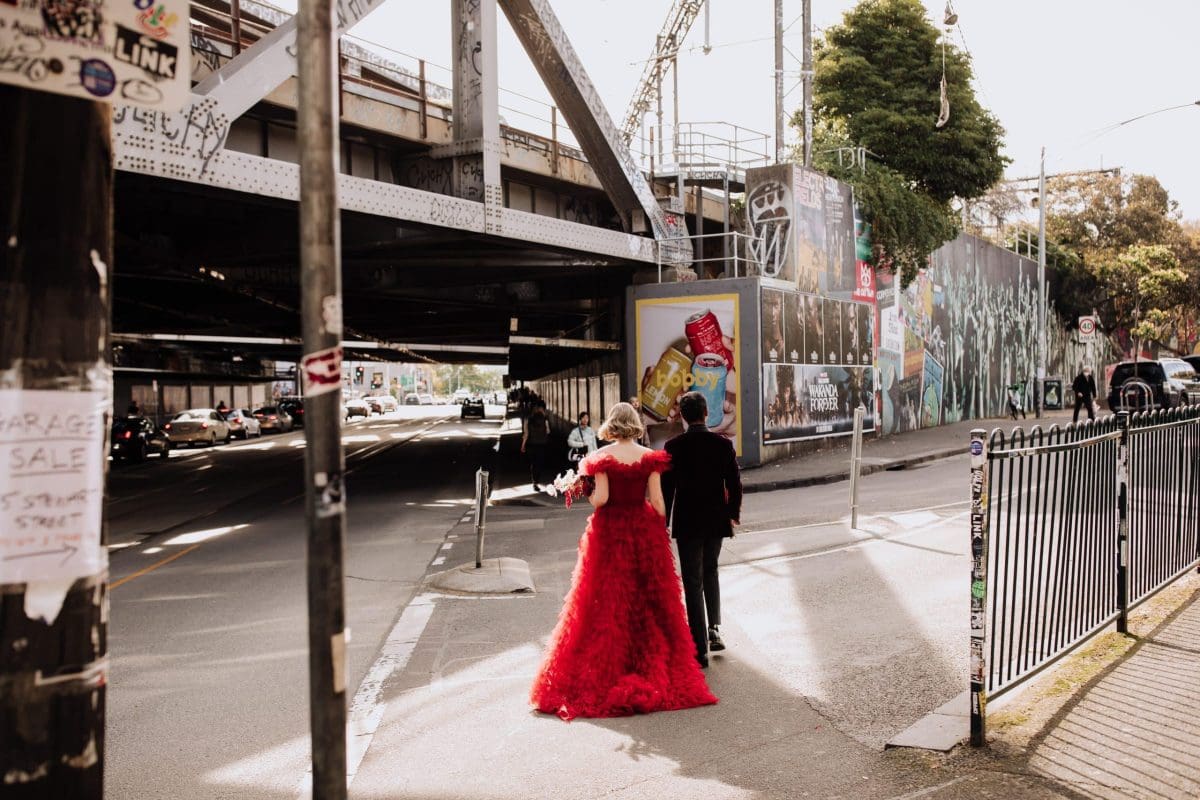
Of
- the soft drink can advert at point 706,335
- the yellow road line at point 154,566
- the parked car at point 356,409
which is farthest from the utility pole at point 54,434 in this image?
the parked car at point 356,409

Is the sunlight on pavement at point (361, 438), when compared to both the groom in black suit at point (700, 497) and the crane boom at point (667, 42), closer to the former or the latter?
the crane boom at point (667, 42)

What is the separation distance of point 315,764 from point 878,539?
10.6 m

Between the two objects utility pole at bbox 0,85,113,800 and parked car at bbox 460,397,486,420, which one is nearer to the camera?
utility pole at bbox 0,85,113,800

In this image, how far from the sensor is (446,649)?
8258 millimetres

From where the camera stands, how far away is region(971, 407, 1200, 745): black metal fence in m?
5.43

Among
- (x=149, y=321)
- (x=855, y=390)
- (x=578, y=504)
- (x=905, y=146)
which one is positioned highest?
(x=905, y=146)

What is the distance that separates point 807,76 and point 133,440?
24.3m

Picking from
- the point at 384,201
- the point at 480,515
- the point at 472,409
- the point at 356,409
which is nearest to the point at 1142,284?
the point at 384,201

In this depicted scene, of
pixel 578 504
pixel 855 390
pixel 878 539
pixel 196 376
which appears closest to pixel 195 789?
pixel 878 539

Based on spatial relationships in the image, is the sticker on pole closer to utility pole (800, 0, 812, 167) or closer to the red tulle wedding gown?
the red tulle wedding gown

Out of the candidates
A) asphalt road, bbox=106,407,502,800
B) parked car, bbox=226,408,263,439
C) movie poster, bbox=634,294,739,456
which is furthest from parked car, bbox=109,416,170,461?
movie poster, bbox=634,294,739,456

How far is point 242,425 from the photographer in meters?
50.3

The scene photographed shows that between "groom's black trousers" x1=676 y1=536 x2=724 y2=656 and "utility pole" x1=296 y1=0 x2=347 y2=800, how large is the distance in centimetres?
418

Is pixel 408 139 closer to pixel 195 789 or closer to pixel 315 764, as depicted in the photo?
pixel 195 789
